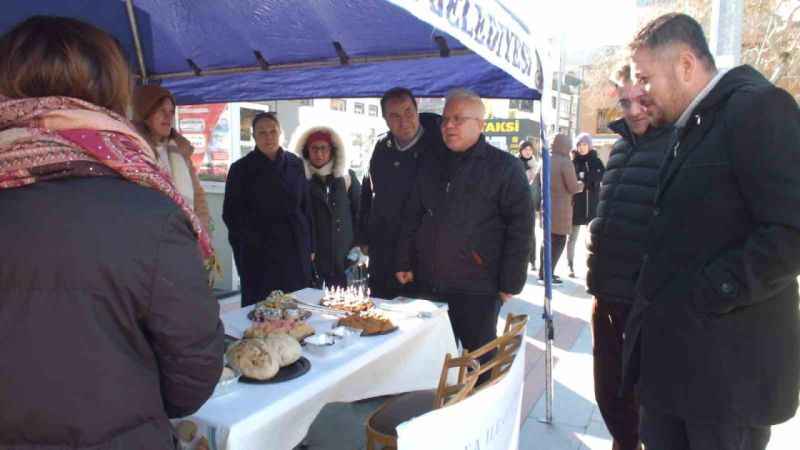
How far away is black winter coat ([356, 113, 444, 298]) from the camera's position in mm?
3369

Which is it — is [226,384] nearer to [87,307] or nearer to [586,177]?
[87,307]

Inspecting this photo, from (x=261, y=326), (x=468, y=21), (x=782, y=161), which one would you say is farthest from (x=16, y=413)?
(x=782, y=161)

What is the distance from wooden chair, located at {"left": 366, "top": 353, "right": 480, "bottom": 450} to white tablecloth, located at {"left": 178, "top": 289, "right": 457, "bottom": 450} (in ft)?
0.36

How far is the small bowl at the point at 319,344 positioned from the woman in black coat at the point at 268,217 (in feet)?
5.71

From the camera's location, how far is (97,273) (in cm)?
109

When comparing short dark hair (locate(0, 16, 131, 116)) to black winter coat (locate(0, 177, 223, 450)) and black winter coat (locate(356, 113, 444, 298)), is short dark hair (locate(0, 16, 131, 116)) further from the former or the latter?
black winter coat (locate(356, 113, 444, 298))

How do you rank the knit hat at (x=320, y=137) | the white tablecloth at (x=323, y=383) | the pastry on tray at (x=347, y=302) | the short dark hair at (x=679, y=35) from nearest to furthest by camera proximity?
the white tablecloth at (x=323, y=383) → the short dark hair at (x=679, y=35) → the pastry on tray at (x=347, y=302) → the knit hat at (x=320, y=137)

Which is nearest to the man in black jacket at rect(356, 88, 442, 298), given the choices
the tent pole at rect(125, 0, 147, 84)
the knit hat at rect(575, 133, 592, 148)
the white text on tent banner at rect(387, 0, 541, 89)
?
the white text on tent banner at rect(387, 0, 541, 89)

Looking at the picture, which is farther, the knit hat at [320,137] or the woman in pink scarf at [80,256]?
the knit hat at [320,137]

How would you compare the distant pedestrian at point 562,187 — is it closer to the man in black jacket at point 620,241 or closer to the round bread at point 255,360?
the man in black jacket at point 620,241

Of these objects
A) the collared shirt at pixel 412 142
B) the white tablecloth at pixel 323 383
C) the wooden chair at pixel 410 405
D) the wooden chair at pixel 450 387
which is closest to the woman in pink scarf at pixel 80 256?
the white tablecloth at pixel 323 383

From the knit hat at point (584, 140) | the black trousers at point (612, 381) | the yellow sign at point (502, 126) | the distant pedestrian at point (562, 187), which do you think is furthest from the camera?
the yellow sign at point (502, 126)

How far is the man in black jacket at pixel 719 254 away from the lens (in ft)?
4.94

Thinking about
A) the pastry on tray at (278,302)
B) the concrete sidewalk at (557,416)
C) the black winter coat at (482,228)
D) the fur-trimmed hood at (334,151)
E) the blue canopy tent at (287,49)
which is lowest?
the concrete sidewalk at (557,416)
